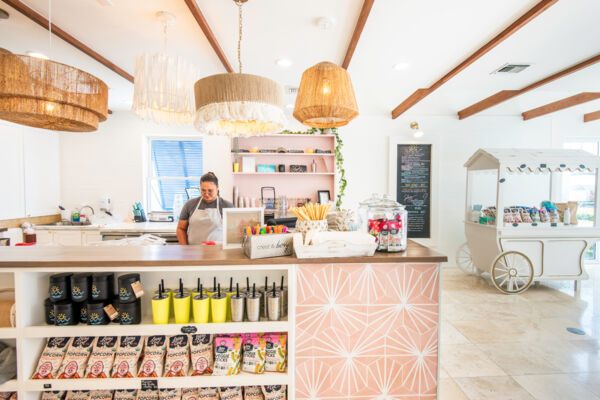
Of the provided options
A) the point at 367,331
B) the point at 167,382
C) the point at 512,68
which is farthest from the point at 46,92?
the point at 512,68

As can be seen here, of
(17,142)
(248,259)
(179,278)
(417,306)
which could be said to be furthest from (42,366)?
(17,142)

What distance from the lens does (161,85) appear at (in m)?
1.87

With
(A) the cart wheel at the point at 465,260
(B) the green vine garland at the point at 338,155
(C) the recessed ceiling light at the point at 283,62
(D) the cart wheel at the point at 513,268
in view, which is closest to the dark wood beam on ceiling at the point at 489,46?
(B) the green vine garland at the point at 338,155

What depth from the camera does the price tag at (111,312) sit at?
160 cm

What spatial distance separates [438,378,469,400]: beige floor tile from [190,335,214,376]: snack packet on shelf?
174 centimetres

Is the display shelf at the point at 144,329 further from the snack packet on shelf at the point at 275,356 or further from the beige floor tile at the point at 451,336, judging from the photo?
the beige floor tile at the point at 451,336

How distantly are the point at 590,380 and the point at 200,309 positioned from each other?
3134mm

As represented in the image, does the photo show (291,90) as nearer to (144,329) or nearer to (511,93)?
(511,93)

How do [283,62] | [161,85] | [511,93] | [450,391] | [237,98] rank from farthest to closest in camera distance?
[511,93] → [283,62] → [450,391] → [161,85] → [237,98]

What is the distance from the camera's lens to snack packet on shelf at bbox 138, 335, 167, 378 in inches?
62.6

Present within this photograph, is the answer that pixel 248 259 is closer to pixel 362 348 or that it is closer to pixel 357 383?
pixel 362 348

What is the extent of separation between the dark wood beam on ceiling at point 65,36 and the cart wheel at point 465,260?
5.92 metres

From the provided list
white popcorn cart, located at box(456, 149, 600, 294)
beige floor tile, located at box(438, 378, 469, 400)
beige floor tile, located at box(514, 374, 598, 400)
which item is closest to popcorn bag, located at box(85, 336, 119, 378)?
beige floor tile, located at box(438, 378, 469, 400)

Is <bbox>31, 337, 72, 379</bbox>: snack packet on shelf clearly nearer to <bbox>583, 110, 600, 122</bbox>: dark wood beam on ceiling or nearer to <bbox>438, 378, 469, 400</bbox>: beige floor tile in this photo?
<bbox>438, 378, 469, 400</bbox>: beige floor tile
